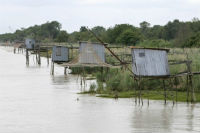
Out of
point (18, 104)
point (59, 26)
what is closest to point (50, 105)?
point (18, 104)

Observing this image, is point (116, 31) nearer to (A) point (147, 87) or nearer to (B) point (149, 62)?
(A) point (147, 87)

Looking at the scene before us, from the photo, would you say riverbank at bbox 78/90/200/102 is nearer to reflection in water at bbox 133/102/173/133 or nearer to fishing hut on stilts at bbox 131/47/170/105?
reflection in water at bbox 133/102/173/133

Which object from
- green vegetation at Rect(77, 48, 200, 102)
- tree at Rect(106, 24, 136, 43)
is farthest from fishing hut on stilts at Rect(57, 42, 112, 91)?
tree at Rect(106, 24, 136, 43)

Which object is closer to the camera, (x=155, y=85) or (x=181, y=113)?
(x=181, y=113)

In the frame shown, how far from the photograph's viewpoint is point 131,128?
16.4m

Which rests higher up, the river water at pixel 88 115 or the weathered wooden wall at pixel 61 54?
the weathered wooden wall at pixel 61 54

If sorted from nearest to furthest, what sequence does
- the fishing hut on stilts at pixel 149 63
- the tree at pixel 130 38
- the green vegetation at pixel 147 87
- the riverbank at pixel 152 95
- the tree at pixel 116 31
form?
the fishing hut on stilts at pixel 149 63, the riverbank at pixel 152 95, the green vegetation at pixel 147 87, the tree at pixel 130 38, the tree at pixel 116 31

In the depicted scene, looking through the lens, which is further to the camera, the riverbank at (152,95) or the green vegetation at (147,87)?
the green vegetation at (147,87)

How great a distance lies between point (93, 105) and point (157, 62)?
299 cm

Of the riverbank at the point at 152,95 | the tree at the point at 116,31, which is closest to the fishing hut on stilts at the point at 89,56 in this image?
the riverbank at the point at 152,95

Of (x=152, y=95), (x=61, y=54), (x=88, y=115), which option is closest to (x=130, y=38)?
(x=61, y=54)

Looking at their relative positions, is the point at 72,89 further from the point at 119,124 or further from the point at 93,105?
the point at 119,124

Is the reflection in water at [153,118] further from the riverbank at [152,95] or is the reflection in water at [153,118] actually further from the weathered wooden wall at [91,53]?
the weathered wooden wall at [91,53]

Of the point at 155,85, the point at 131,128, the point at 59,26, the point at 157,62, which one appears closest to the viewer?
the point at 131,128
